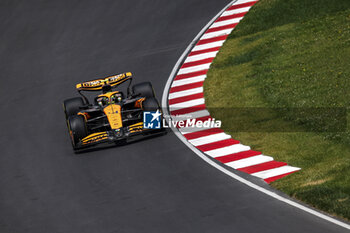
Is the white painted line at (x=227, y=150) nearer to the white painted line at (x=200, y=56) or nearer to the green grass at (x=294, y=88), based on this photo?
the green grass at (x=294, y=88)

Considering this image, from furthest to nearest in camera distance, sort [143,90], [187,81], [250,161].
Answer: [187,81], [143,90], [250,161]

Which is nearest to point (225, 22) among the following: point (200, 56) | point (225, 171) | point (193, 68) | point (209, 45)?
point (209, 45)

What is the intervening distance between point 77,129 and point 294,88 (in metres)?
6.61

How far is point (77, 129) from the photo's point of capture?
18297 millimetres

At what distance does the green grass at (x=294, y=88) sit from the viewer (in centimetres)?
1496

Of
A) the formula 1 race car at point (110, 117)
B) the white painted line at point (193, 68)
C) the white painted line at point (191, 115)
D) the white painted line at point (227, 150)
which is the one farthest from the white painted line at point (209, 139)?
the white painted line at point (193, 68)

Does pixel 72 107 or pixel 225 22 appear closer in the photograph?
pixel 72 107

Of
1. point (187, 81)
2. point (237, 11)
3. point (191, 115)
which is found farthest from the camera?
point (237, 11)

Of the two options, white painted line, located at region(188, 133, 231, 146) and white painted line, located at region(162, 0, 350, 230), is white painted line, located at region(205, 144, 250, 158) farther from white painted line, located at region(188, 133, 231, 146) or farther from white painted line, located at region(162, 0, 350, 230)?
white painted line, located at region(188, 133, 231, 146)

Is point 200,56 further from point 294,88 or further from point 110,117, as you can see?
point 110,117

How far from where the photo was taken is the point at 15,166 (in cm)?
1833

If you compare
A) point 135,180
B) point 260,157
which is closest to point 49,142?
point 135,180

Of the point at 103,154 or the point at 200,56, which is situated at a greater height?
the point at 200,56

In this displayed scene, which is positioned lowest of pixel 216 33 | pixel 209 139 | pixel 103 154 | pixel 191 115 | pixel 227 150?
pixel 227 150
